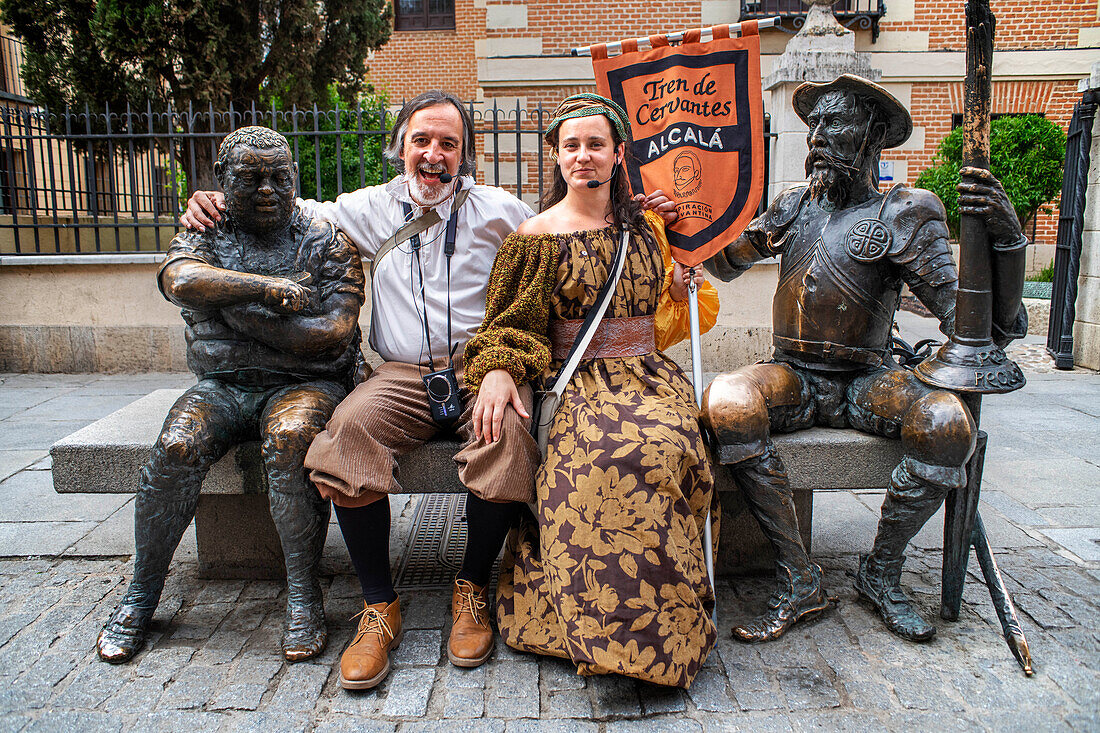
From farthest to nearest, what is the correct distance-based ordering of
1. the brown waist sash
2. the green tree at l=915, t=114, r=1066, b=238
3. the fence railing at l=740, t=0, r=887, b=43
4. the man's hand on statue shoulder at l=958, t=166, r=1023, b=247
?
Answer: the fence railing at l=740, t=0, r=887, b=43 → the green tree at l=915, t=114, r=1066, b=238 → the brown waist sash → the man's hand on statue shoulder at l=958, t=166, r=1023, b=247

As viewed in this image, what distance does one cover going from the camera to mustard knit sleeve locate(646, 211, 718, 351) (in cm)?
287

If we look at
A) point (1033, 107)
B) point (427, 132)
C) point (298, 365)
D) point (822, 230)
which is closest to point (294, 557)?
point (298, 365)

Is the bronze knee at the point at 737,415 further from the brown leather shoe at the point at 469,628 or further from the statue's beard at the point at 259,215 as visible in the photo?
the statue's beard at the point at 259,215

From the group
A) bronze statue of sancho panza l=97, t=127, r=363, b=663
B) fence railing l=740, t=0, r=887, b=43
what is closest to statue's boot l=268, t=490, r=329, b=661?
bronze statue of sancho panza l=97, t=127, r=363, b=663

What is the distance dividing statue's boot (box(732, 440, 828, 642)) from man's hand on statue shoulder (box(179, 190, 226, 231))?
78.1 inches

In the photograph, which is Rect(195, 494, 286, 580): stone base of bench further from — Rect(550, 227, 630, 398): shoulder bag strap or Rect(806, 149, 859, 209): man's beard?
Rect(806, 149, 859, 209): man's beard

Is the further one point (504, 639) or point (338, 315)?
point (338, 315)

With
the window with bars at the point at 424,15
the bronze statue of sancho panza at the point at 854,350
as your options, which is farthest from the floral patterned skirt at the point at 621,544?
the window with bars at the point at 424,15

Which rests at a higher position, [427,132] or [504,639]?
[427,132]

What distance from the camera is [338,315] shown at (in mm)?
2721

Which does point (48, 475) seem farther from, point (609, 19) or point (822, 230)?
point (609, 19)

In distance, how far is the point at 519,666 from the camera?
2438 mm

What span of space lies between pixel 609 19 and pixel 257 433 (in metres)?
11.4

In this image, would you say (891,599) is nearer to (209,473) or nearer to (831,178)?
(831,178)
